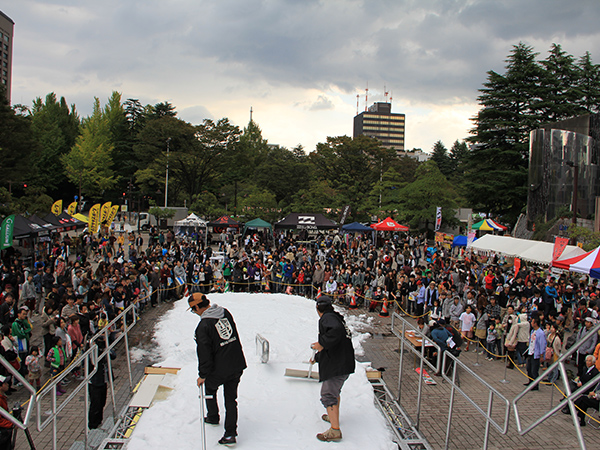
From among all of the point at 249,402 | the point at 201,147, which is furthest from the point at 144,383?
the point at 201,147

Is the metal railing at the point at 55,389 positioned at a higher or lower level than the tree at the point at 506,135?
lower

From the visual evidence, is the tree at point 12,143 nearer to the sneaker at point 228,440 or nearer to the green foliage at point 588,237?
the sneaker at point 228,440

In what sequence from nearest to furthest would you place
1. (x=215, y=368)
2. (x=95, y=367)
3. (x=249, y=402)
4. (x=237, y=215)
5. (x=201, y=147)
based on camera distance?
(x=215, y=368) < (x=95, y=367) < (x=249, y=402) < (x=237, y=215) < (x=201, y=147)

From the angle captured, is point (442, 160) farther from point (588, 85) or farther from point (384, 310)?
point (384, 310)

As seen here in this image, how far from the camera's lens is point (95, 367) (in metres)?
5.34

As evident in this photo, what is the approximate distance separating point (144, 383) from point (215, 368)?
2.23m

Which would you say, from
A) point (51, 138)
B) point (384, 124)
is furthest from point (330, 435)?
point (384, 124)

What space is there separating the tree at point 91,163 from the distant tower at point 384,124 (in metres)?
108

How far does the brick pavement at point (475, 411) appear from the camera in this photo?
6.52 m

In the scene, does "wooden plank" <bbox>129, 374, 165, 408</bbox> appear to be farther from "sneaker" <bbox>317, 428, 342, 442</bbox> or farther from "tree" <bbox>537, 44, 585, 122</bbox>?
"tree" <bbox>537, 44, 585, 122</bbox>

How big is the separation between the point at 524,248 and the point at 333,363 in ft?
51.1

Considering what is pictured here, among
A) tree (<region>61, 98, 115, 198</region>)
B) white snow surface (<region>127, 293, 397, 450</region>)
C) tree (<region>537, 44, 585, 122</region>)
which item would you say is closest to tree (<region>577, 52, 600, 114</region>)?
tree (<region>537, 44, 585, 122</region>)

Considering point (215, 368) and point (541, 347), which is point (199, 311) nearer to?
point (215, 368)

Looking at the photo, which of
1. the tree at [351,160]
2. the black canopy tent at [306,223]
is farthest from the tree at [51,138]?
the black canopy tent at [306,223]
